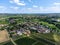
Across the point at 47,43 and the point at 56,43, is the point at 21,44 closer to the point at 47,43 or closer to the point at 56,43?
the point at 47,43

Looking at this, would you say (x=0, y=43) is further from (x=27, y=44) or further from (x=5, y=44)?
(x=27, y=44)

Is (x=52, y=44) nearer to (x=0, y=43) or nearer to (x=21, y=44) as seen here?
(x=21, y=44)

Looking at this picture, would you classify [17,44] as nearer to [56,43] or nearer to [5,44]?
[5,44]

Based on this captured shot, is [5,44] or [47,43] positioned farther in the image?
[47,43]

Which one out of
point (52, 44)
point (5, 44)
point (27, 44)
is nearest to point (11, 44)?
point (5, 44)

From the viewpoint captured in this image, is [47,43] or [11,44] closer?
[11,44]

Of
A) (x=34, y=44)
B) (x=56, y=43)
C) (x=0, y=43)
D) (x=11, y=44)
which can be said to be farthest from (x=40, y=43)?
(x=0, y=43)
